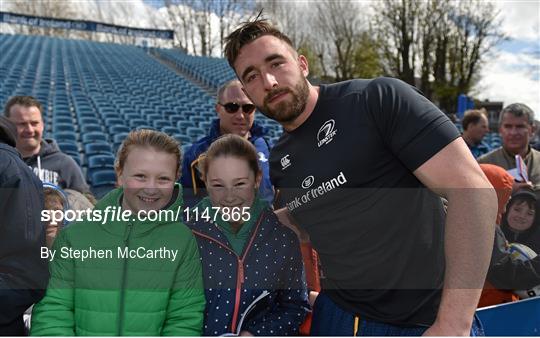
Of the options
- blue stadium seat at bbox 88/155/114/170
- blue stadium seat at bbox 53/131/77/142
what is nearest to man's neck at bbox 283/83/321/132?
blue stadium seat at bbox 88/155/114/170

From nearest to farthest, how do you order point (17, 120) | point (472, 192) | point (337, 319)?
point (472, 192)
point (337, 319)
point (17, 120)

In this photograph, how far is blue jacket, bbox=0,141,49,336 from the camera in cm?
118

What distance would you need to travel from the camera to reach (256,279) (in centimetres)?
139

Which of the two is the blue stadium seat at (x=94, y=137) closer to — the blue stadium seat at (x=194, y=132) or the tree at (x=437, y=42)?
the blue stadium seat at (x=194, y=132)

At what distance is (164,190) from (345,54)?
1024 inches

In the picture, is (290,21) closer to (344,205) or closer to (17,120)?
(17,120)

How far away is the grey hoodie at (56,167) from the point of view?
3.04m

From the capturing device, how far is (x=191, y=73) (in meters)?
20.6

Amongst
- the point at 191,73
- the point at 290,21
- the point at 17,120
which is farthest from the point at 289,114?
the point at 290,21

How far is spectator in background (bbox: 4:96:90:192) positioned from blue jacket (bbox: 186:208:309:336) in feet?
6.44

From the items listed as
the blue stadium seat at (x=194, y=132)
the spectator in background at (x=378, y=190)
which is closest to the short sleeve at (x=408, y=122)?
the spectator in background at (x=378, y=190)

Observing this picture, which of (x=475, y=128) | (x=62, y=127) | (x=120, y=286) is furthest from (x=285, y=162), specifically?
(x=62, y=127)

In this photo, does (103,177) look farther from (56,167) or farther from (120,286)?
(120,286)

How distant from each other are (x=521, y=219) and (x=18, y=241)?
226 centimetres
